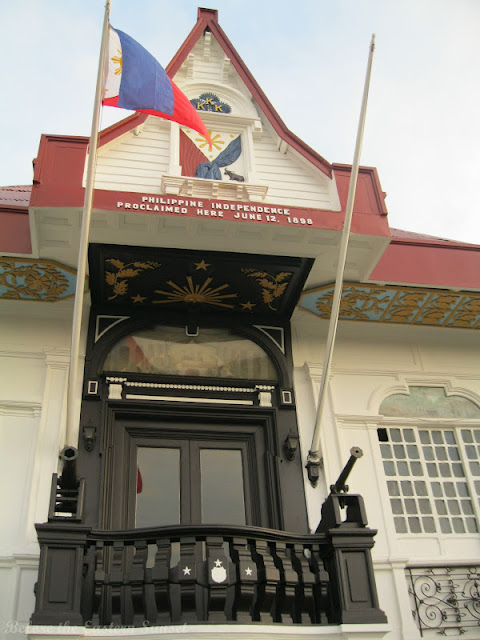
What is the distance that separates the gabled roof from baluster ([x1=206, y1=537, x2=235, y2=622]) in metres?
5.46

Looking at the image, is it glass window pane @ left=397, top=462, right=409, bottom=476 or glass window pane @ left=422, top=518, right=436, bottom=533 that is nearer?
glass window pane @ left=422, top=518, right=436, bottom=533

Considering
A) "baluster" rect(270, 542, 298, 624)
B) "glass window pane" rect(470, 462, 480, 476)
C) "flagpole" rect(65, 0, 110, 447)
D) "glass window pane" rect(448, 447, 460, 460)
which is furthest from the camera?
"glass window pane" rect(448, 447, 460, 460)

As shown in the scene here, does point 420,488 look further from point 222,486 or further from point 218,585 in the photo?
point 218,585

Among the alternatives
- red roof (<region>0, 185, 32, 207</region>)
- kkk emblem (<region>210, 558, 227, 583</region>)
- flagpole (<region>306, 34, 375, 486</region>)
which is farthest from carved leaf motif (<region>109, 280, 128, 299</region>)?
kkk emblem (<region>210, 558, 227, 583</region>)

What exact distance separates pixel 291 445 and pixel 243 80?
577 centimetres

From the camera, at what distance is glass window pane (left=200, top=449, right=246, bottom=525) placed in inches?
343

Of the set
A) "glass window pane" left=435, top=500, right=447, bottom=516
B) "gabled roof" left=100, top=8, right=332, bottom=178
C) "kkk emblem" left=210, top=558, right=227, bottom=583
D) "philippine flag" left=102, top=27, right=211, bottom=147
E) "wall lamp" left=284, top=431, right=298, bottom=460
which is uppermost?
"gabled roof" left=100, top=8, right=332, bottom=178

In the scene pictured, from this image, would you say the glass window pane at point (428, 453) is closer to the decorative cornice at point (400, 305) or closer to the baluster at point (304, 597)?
the decorative cornice at point (400, 305)

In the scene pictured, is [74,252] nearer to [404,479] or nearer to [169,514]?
[169,514]

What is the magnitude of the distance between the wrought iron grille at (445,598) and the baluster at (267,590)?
212 cm

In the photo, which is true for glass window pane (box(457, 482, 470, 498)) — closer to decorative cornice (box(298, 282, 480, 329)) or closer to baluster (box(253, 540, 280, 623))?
decorative cornice (box(298, 282, 480, 329))

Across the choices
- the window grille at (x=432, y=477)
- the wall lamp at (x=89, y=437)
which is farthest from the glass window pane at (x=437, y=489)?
the wall lamp at (x=89, y=437)

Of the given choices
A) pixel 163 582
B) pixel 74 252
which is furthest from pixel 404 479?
pixel 74 252

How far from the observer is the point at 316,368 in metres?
9.98
